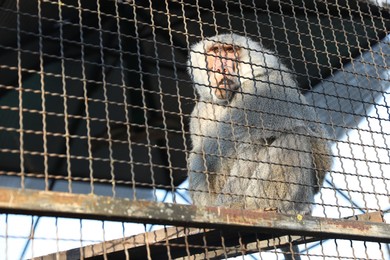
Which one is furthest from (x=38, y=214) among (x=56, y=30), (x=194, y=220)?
(x=56, y=30)

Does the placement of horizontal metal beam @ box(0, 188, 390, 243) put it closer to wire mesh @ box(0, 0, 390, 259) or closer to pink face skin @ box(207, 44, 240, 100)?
Answer: wire mesh @ box(0, 0, 390, 259)

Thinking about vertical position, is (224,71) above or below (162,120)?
below

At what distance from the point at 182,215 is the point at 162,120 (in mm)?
5441

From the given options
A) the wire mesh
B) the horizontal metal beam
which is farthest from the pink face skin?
the horizontal metal beam

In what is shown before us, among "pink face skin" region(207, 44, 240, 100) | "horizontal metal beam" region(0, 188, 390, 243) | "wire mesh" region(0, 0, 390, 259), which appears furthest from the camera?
"pink face skin" region(207, 44, 240, 100)

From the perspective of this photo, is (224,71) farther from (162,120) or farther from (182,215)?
(162,120)

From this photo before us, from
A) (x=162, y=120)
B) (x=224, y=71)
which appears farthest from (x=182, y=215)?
(x=162, y=120)

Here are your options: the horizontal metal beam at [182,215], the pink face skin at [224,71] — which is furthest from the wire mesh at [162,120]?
the pink face skin at [224,71]

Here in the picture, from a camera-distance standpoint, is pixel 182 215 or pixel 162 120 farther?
pixel 162 120

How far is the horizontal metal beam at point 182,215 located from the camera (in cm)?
271

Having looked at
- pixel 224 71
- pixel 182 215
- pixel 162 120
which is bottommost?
pixel 182 215

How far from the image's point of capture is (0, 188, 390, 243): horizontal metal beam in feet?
8.89

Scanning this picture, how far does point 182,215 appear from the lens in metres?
3.05

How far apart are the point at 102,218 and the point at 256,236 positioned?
3.51 ft
